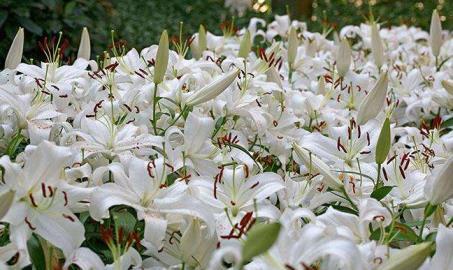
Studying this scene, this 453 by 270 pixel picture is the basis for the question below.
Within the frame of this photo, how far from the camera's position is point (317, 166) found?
1318 mm

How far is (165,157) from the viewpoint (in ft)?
4.29

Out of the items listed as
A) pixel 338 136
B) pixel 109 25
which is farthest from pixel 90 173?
pixel 109 25

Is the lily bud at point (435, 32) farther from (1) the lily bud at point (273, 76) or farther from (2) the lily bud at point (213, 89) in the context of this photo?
(2) the lily bud at point (213, 89)

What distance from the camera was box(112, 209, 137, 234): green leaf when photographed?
113 centimetres

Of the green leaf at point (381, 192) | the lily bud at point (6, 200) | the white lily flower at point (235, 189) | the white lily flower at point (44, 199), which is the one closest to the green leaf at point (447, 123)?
the green leaf at point (381, 192)

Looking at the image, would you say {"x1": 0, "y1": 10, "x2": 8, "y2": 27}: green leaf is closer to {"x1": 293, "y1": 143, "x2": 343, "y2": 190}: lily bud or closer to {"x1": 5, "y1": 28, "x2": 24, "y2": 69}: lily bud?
{"x1": 5, "y1": 28, "x2": 24, "y2": 69}: lily bud

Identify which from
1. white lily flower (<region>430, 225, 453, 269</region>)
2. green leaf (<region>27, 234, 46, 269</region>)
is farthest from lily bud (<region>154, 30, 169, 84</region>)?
white lily flower (<region>430, 225, 453, 269</region>)

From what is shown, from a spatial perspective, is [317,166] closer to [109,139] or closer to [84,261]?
[109,139]

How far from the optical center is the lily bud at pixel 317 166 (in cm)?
129

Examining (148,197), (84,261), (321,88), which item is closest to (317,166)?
(148,197)

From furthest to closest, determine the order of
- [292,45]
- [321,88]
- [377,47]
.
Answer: [377,47] → [292,45] → [321,88]

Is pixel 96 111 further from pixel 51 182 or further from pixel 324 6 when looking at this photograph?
pixel 324 6

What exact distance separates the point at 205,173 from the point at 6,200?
44cm

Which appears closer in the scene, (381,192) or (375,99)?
(381,192)
